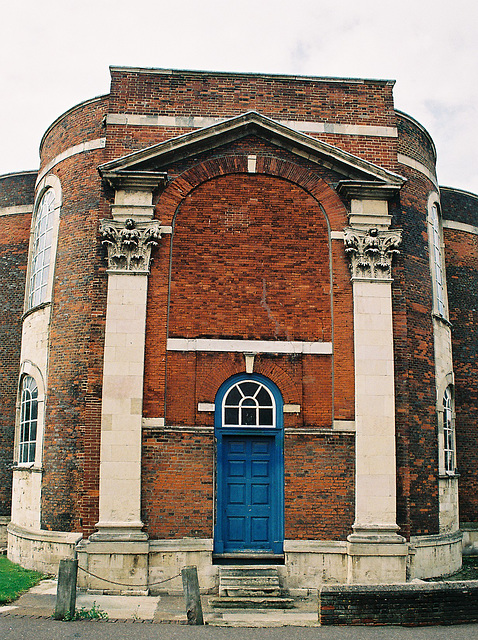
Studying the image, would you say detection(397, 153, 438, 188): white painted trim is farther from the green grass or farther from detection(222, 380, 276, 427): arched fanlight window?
the green grass

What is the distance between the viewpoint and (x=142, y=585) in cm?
1212

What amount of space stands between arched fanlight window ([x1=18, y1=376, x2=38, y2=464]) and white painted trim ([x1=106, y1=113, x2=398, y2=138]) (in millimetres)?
6362

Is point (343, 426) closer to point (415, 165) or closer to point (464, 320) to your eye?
point (415, 165)

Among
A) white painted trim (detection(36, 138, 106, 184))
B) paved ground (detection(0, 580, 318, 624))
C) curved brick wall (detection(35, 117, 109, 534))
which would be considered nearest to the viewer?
paved ground (detection(0, 580, 318, 624))

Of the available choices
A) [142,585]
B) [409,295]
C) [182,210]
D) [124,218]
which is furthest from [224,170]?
[142,585]

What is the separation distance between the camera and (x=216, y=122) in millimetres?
14312

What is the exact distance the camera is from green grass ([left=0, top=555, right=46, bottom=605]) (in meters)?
11.4

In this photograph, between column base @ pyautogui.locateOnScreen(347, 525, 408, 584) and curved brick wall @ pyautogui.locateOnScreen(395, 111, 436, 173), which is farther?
curved brick wall @ pyautogui.locateOnScreen(395, 111, 436, 173)

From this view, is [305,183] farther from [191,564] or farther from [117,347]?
[191,564]

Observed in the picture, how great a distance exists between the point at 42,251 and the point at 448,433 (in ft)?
35.6

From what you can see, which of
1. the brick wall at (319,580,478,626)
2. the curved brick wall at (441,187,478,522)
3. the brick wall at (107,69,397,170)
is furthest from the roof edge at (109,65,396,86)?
the brick wall at (319,580,478,626)

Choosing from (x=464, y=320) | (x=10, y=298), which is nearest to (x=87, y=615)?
(x=10, y=298)

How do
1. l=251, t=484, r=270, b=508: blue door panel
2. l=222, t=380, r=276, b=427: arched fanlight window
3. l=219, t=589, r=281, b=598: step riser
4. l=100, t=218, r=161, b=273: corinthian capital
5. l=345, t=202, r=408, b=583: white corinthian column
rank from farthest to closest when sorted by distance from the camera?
l=100, t=218, r=161, b=273: corinthian capital
l=222, t=380, r=276, b=427: arched fanlight window
l=251, t=484, r=270, b=508: blue door panel
l=345, t=202, r=408, b=583: white corinthian column
l=219, t=589, r=281, b=598: step riser

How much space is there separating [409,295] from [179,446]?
19.9 ft
